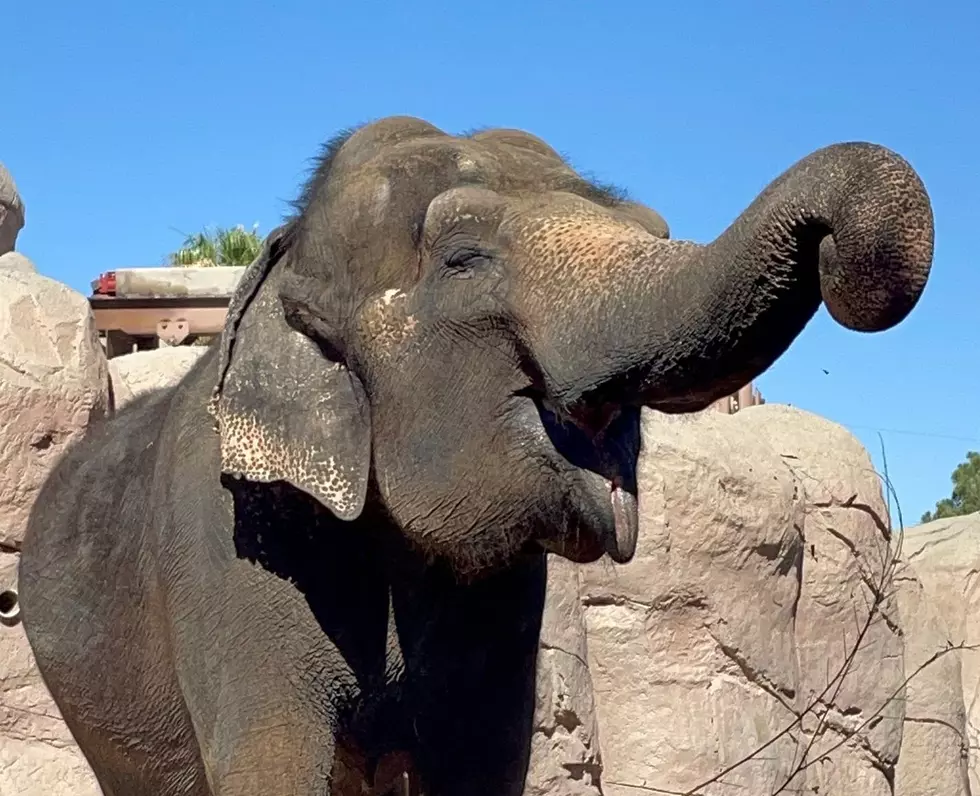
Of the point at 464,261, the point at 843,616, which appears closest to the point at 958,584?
the point at 843,616

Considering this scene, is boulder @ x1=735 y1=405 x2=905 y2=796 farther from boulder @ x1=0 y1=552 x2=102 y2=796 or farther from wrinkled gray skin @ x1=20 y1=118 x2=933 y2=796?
wrinkled gray skin @ x1=20 y1=118 x2=933 y2=796

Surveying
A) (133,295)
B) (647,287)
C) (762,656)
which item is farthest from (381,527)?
(133,295)

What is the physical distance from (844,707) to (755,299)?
16.9 feet

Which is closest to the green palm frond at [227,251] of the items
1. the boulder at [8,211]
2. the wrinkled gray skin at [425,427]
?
the boulder at [8,211]

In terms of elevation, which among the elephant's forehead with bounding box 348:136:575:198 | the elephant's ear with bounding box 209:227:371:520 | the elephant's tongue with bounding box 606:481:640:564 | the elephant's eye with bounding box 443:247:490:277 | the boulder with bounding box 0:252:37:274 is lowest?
the elephant's tongue with bounding box 606:481:640:564

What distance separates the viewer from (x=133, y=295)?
786 cm

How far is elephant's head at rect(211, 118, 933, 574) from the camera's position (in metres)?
1.80

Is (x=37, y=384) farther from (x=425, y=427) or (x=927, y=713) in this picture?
(x=927, y=713)

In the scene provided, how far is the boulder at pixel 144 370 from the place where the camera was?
228 inches

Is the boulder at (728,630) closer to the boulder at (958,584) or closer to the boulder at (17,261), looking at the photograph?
the boulder at (958,584)

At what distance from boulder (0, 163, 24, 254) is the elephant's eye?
900 centimetres

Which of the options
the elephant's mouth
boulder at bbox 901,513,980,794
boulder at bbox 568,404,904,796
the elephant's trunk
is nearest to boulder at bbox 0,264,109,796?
boulder at bbox 568,404,904,796

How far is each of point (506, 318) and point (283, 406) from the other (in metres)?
0.46

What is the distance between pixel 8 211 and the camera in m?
10.9
